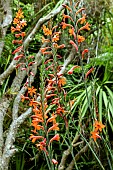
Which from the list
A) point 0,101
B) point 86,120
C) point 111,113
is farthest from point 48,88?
point 86,120

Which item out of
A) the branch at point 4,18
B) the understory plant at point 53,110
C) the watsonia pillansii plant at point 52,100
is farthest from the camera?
Result: the branch at point 4,18

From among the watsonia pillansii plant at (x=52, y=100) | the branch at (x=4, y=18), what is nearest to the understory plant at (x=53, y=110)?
the branch at (x=4, y=18)

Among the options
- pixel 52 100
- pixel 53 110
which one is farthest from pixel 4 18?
pixel 52 100

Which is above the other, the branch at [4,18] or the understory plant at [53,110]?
the branch at [4,18]

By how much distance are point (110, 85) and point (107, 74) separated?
0.09m

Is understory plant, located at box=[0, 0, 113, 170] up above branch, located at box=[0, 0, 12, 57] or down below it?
below

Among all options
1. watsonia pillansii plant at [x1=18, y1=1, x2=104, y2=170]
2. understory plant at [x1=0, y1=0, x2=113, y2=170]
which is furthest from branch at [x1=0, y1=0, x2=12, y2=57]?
watsonia pillansii plant at [x1=18, y1=1, x2=104, y2=170]

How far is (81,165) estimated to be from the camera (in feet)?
8.29

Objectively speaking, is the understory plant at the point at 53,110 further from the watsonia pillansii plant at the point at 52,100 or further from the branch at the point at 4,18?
the watsonia pillansii plant at the point at 52,100

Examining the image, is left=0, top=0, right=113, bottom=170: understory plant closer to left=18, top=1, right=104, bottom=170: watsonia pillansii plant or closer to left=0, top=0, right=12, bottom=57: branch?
left=0, top=0, right=12, bottom=57: branch

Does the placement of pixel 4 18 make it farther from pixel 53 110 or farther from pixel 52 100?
pixel 52 100

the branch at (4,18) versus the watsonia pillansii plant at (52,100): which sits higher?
the branch at (4,18)

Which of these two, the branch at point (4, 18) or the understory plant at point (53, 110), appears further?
the branch at point (4, 18)

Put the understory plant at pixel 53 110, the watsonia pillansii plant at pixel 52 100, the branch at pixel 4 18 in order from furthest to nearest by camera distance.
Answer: the branch at pixel 4 18 < the understory plant at pixel 53 110 < the watsonia pillansii plant at pixel 52 100
